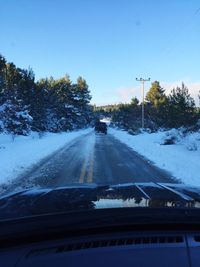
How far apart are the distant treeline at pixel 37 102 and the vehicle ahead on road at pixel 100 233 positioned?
29.0 metres

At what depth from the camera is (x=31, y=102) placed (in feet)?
154

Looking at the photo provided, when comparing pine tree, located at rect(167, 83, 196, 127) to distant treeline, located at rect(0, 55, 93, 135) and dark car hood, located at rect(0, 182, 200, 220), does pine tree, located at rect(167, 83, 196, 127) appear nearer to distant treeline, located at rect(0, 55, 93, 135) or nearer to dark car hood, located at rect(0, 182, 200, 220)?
distant treeline, located at rect(0, 55, 93, 135)

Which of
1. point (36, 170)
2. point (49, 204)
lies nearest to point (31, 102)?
point (36, 170)

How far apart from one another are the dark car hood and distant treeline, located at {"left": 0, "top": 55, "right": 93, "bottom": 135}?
91.7 feet

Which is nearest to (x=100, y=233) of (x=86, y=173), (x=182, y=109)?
(x=86, y=173)

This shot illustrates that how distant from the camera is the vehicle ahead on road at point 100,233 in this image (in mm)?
2406

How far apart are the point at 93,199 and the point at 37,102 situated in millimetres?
47119

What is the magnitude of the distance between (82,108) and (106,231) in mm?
92266

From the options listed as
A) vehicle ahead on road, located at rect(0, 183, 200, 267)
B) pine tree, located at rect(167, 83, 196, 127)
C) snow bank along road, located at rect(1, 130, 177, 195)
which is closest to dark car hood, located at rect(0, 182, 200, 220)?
vehicle ahead on road, located at rect(0, 183, 200, 267)

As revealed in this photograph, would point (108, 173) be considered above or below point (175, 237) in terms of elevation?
below

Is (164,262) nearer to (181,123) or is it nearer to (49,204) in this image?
(49,204)

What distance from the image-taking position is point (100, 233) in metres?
2.77

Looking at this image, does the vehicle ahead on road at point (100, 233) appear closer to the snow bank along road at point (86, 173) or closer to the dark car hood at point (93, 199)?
the dark car hood at point (93, 199)

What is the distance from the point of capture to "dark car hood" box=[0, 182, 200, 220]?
10.6 ft
